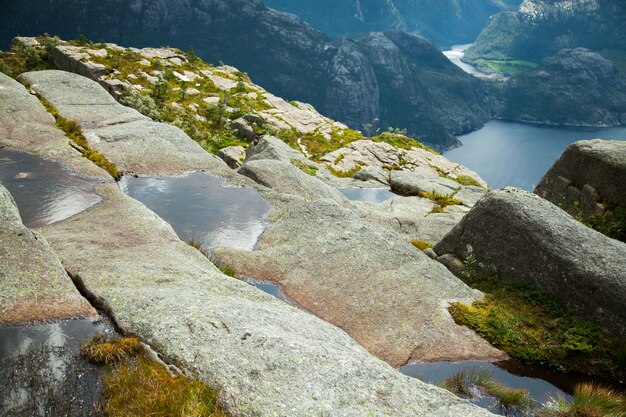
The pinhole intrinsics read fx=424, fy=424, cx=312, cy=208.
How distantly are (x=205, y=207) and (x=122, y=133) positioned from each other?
40.9 ft

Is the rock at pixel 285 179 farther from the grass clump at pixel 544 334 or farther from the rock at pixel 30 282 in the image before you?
the rock at pixel 30 282

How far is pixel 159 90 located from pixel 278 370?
62470 mm

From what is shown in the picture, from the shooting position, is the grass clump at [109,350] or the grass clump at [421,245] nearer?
the grass clump at [109,350]

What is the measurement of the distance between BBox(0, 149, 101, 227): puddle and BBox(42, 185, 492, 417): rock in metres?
4.28

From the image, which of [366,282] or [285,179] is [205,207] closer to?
[285,179]

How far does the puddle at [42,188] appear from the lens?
21.3m

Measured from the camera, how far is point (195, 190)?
29.4 m

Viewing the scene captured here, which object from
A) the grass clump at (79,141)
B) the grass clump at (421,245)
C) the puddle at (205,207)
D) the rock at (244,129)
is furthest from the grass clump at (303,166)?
the grass clump at (79,141)

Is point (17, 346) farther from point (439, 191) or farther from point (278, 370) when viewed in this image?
point (439, 191)

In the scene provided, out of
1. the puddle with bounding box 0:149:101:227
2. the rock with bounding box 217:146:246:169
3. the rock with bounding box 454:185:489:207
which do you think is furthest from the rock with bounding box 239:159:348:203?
the rock with bounding box 454:185:489:207

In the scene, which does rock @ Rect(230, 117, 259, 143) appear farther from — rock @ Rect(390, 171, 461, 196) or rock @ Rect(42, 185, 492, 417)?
rock @ Rect(42, 185, 492, 417)

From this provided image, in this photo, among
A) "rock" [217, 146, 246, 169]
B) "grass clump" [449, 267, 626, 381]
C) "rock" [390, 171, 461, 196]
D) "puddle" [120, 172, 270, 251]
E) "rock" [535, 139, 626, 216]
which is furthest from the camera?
"rock" [390, 171, 461, 196]

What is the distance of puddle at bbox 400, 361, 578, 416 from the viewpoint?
1688 centimetres

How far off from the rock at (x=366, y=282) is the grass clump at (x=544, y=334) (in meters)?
0.74
